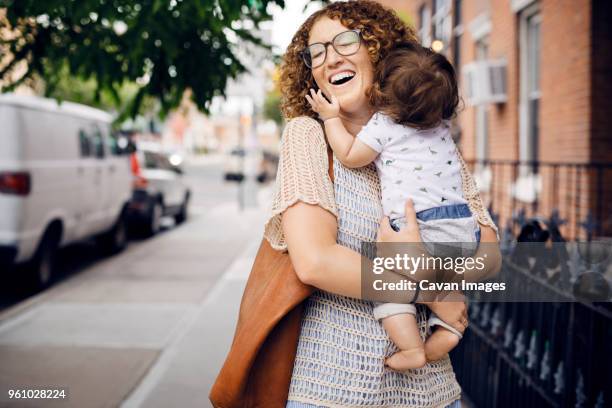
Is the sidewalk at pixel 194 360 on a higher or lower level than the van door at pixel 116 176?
lower

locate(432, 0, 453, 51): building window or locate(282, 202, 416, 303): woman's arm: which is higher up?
locate(432, 0, 453, 51): building window

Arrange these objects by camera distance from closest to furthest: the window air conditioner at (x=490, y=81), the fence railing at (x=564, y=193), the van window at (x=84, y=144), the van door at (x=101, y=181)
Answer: the fence railing at (x=564, y=193) < the van window at (x=84, y=144) < the van door at (x=101, y=181) < the window air conditioner at (x=490, y=81)

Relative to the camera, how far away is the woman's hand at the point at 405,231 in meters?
1.59

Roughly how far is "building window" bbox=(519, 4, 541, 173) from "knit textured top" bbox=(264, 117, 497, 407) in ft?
25.2

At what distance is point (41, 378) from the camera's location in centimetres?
460

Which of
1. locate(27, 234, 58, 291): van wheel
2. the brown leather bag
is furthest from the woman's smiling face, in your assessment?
locate(27, 234, 58, 291): van wheel

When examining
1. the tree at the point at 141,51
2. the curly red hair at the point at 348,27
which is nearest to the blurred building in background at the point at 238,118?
the tree at the point at 141,51

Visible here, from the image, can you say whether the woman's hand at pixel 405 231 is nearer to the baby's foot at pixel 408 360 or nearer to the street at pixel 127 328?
the baby's foot at pixel 408 360

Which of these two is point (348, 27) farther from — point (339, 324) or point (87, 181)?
point (87, 181)

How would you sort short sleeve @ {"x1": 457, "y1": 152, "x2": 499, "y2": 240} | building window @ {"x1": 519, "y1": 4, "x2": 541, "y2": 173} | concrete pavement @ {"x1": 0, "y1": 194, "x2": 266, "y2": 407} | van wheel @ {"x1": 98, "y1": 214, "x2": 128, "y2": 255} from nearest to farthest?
short sleeve @ {"x1": 457, "y1": 152, "x2": 499, "y2": 240} < concrete pavement @ {"x1": 0, "y1": 194, "x2": 266, "y2": 407} < building window @ {"x1": 519, "y1": 4, "x2": 541, "y2": 173} < van wheel @ {"x1": 98, "y1": 214, "x2": 128, "y2": 255}

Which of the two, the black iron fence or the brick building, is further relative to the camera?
the brick building

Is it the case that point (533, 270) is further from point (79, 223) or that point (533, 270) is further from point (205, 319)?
point (79, 223)

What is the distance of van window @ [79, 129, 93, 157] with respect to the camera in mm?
8705

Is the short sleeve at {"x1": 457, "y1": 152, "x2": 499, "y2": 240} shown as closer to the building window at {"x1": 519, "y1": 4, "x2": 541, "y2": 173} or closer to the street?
the street
